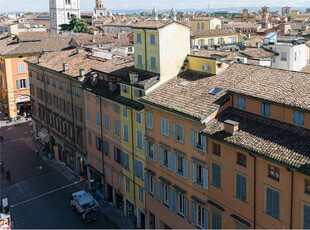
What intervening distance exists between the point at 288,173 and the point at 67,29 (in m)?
140

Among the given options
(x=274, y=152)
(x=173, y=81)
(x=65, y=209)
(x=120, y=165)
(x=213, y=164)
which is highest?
(x=173, y=81)

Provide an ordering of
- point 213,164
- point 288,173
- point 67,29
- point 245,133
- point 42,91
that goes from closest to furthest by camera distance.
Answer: point 288,173 → point 245,133 → point 213,164 → point 42,91 → point 67,29

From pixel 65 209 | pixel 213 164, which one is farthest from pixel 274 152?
pixel 65 209

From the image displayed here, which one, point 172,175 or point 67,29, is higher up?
point 67,29

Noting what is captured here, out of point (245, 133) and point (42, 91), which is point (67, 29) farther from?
point (245, 133)

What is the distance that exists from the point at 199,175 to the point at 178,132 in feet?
13.5

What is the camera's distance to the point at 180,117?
117 feet

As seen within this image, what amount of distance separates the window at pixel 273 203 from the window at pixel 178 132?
32.2 ft

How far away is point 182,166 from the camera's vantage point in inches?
1438

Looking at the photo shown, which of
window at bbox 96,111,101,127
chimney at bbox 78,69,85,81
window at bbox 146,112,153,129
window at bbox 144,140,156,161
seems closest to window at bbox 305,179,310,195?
window at bbox 144,140,156,161

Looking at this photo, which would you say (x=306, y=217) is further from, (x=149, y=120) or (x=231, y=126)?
(x=149, y=120)

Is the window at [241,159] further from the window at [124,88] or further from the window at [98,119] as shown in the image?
the window at [98,119]

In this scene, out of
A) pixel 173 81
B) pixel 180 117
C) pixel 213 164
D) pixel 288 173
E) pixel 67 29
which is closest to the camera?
pixel 288 173

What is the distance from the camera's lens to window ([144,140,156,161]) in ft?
132
